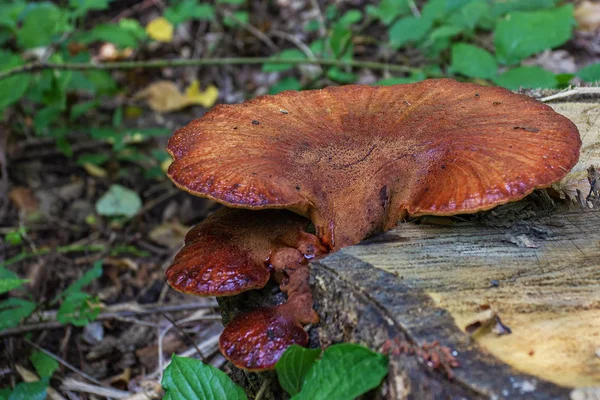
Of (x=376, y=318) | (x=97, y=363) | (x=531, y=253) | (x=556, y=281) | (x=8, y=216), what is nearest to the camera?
(x=376, y=318)

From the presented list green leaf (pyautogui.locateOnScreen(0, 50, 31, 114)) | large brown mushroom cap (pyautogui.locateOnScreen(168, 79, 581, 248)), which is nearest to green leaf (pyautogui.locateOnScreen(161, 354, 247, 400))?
large brown mushroom cap (pyautogui.locateOnScreen(168, 79, 581, 248))

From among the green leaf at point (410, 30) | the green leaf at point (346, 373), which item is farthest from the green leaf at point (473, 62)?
the green leaf at point (346, 373)

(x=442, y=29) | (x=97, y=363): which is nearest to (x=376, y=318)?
(x=97, y=363)

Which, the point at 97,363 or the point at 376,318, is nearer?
the point at 376,318

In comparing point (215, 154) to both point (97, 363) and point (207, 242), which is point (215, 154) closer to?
point (207, 242)

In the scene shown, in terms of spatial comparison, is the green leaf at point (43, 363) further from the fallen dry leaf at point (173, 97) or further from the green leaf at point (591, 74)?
the fallen dry leaf at point (173, 97)

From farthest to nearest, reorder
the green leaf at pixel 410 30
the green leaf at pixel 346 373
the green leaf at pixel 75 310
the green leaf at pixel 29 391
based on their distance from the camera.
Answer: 1. the green leaf at pixel 410 30
2. the green leaf at pixel 75 310
3. the green leaf at pixel 29 391
4. the green leaf at pixel 346 373
